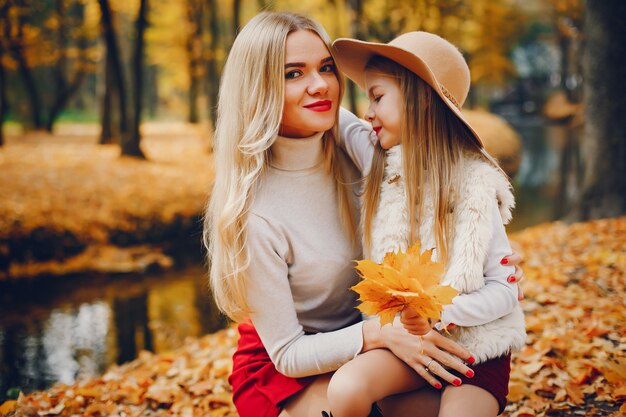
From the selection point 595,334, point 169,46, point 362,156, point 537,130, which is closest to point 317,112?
point 362,156

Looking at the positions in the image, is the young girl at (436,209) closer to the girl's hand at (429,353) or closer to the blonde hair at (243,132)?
the girl's hand at (429,353)

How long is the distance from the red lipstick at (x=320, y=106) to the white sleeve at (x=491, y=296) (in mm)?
792

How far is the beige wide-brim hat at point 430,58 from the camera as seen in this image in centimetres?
216

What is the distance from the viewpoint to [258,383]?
2199 millimetres

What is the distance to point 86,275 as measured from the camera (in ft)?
25.4

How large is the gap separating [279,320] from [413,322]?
0.56 meters

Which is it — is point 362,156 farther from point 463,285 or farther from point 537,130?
point 537,130

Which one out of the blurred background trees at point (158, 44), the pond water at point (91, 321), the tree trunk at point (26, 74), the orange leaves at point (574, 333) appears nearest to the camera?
the orange leaves at point (574, 333)

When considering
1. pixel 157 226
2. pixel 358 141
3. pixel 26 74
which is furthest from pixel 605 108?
pixel 26 74

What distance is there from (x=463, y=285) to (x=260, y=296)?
0.78m

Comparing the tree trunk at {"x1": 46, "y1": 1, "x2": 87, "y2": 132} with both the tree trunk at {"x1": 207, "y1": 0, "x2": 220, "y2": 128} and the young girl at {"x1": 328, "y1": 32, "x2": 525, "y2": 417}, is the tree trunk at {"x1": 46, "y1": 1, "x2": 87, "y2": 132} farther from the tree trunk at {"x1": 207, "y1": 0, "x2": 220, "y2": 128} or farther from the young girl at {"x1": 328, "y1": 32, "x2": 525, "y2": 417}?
the young girl at {"x1": 328, "y1": 32, "x2": 525, "y2": 417}

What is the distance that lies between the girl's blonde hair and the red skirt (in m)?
0.63

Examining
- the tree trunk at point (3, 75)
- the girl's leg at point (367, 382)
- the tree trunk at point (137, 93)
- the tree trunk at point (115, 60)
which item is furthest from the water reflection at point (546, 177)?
the tree trunk at point (3, 75)

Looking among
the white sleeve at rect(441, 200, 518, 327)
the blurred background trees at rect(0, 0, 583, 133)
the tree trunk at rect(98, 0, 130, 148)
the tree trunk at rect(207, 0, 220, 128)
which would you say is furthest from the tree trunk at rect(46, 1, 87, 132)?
the white sleeve at rect(441, 200, 518, 327)
